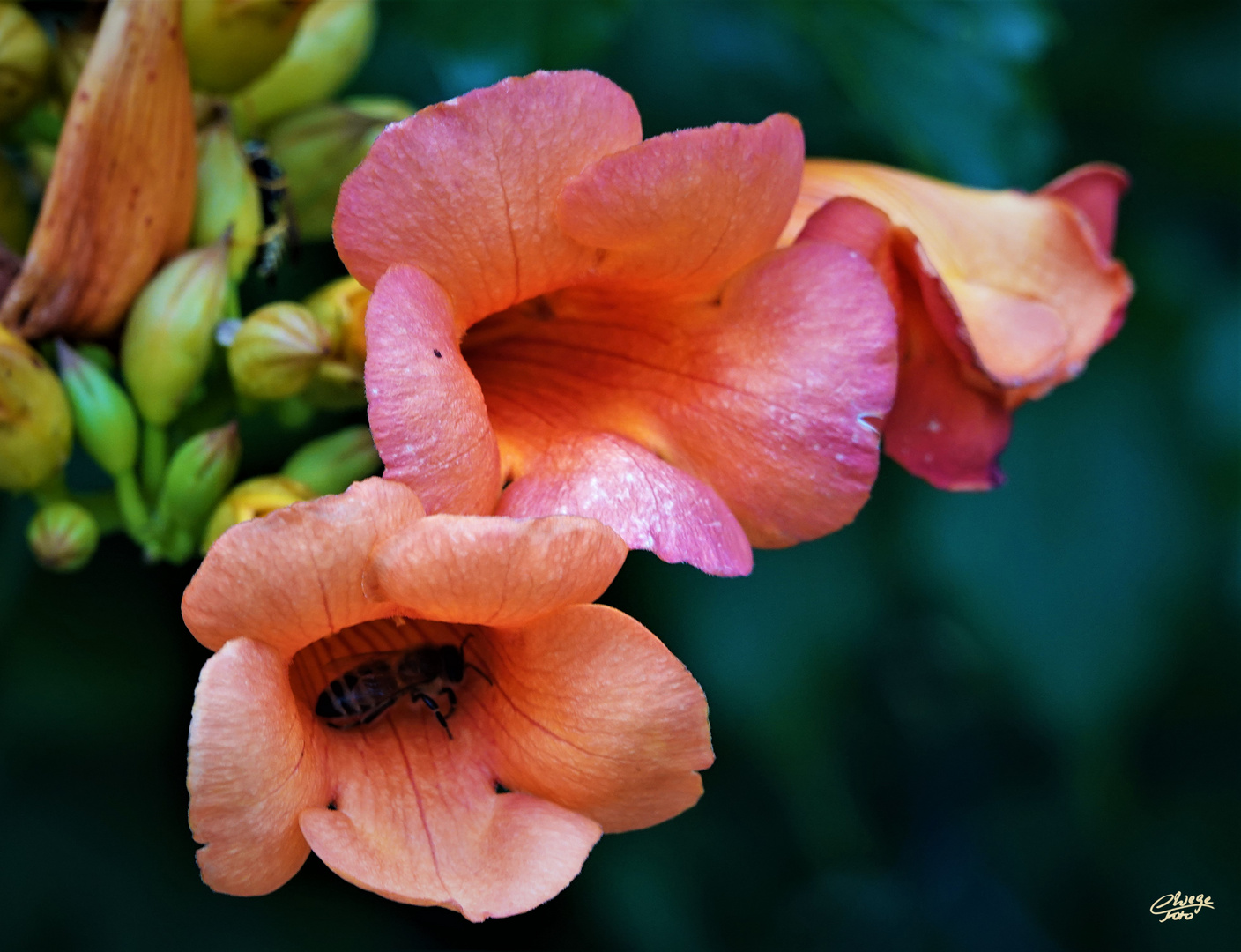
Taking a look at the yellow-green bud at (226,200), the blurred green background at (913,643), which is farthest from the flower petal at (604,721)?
the blurred green background at (913,643)

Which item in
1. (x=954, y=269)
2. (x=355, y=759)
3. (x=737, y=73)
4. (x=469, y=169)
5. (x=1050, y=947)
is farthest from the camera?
(x=1050, y=947)

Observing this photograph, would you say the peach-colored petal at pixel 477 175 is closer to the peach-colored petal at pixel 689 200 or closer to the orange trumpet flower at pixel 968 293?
the peach-colored petal at pixel 689 200

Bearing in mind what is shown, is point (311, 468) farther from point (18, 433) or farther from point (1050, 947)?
point (1050, 947)

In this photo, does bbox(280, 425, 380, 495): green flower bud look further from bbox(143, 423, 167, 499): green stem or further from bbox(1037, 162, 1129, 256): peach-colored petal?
bbox(1037, 162, 1129, 256): peach-colored petal

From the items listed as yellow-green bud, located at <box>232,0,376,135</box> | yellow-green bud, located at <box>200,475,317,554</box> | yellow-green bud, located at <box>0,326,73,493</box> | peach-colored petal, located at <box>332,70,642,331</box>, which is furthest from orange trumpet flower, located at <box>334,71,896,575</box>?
yellow-green bud, located at <box>232,0,376,135</box>

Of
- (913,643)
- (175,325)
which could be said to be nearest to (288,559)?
(175,325)

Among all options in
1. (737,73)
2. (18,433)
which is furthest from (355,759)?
(737,73)
